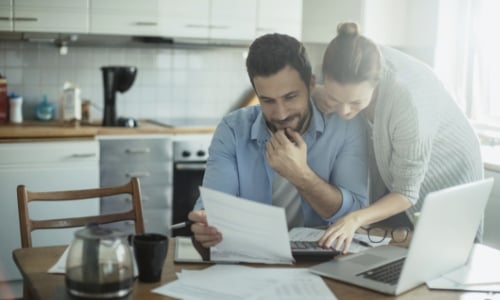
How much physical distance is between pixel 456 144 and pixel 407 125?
42 centimetres

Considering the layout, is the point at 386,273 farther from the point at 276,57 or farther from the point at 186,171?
the point at 186,171

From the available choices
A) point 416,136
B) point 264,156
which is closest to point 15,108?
point 264,156

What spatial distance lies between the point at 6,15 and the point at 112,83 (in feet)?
2.12

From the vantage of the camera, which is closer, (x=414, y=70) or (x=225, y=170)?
(x=225, y=170)

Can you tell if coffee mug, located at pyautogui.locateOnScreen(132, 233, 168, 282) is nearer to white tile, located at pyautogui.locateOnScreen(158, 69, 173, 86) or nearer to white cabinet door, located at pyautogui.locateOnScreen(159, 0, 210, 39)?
white cabinet door, located at pyautogui.locateOnScreen(159, 0, 210, 39)

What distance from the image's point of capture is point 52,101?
408 centimetres

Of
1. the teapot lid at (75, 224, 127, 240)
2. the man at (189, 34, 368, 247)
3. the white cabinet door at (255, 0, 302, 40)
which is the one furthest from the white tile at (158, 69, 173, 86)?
the teapot lid at (75, 224, 127, 240)

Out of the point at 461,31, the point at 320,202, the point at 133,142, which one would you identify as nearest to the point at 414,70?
the point at 320,202

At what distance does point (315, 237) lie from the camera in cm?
188

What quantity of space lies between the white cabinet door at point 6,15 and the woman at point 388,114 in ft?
6.85

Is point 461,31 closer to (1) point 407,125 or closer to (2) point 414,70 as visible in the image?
(2) point 414,70

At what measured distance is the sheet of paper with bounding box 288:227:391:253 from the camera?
1840mm

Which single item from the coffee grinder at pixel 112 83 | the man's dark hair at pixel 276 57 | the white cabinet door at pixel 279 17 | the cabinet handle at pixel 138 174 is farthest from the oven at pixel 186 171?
the man's dark hair at pixel 276 57

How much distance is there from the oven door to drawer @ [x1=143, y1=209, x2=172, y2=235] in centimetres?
4
